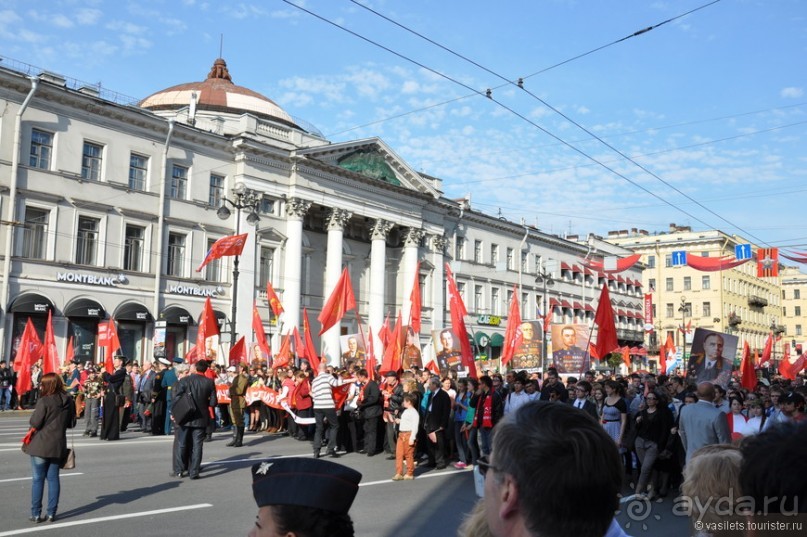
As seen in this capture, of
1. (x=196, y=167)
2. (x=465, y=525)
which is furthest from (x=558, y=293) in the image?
(x=465, y=525)

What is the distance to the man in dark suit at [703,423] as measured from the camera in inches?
379

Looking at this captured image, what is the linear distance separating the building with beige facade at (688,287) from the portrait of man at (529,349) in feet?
192

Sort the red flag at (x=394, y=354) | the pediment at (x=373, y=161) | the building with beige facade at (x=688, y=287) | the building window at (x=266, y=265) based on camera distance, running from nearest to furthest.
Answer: the red flag at (x=394, y=354), the building window at (x=266, y=265), the pediment at (x=373, y=161), the building with beige facade at (x=688, y=287)

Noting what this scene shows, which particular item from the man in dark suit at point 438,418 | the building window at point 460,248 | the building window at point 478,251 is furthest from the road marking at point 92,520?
the building window at point 478,251

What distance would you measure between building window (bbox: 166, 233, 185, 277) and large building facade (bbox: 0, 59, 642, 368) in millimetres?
69

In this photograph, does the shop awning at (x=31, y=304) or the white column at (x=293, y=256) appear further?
the white column at (x=293, y=256)

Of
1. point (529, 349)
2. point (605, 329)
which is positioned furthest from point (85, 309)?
point (605, 329)

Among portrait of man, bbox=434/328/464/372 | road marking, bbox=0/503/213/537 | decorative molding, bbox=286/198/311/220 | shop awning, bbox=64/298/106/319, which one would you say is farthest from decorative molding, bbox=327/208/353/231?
road marking, bbox=0/503/213/537

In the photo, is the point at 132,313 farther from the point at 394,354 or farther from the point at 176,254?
the point at 394,354

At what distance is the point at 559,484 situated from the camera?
1996 mm

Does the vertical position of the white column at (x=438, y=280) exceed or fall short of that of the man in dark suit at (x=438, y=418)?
it exceeds it

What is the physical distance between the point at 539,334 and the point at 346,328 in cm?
2180

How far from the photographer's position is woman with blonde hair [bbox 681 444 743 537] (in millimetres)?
2934

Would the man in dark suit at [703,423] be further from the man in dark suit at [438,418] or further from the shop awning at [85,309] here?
the shop awning at [85,309]
